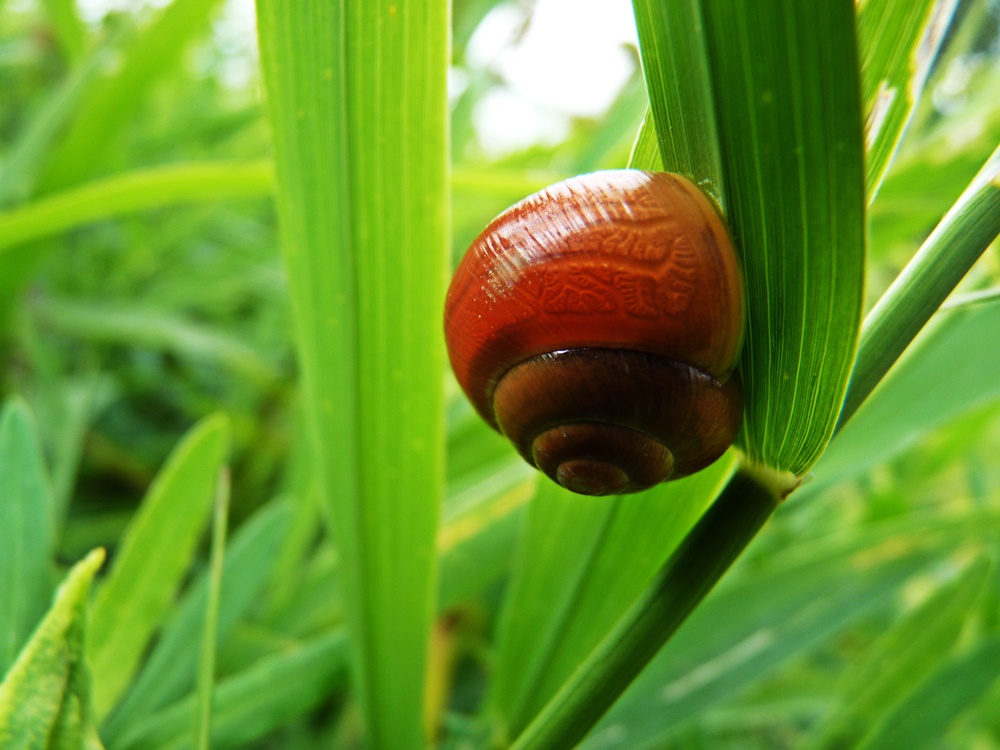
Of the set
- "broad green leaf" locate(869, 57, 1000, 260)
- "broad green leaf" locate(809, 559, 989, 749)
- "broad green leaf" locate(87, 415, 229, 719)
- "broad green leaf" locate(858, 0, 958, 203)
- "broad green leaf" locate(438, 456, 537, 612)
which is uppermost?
"broad green leaf" locate(858, 0, 958, 203)

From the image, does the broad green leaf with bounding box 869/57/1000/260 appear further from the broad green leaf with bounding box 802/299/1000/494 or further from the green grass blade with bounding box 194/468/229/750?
the green grass blade with bounding box 194/468/229/750

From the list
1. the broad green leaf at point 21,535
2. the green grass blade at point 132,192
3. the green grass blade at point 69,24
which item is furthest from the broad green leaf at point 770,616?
the green grass blade at point 69,24

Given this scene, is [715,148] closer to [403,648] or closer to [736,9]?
[736,9]

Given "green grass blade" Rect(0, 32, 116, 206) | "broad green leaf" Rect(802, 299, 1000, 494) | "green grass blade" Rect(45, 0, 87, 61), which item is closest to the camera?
"broad green leaf" Rect(802, 299, 1000, 494)

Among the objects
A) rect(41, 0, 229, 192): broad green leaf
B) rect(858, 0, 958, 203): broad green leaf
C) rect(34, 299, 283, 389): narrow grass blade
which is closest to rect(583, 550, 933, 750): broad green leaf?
rect(858, 0, 958, 203): broad green leaf

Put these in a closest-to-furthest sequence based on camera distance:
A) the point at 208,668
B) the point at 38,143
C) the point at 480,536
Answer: the point at 208,668
the point at 480,536
the point at 38,143

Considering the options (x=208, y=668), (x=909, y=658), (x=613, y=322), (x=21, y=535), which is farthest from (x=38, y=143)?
(x=909, y=658)

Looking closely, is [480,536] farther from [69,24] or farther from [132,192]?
[69,24]
